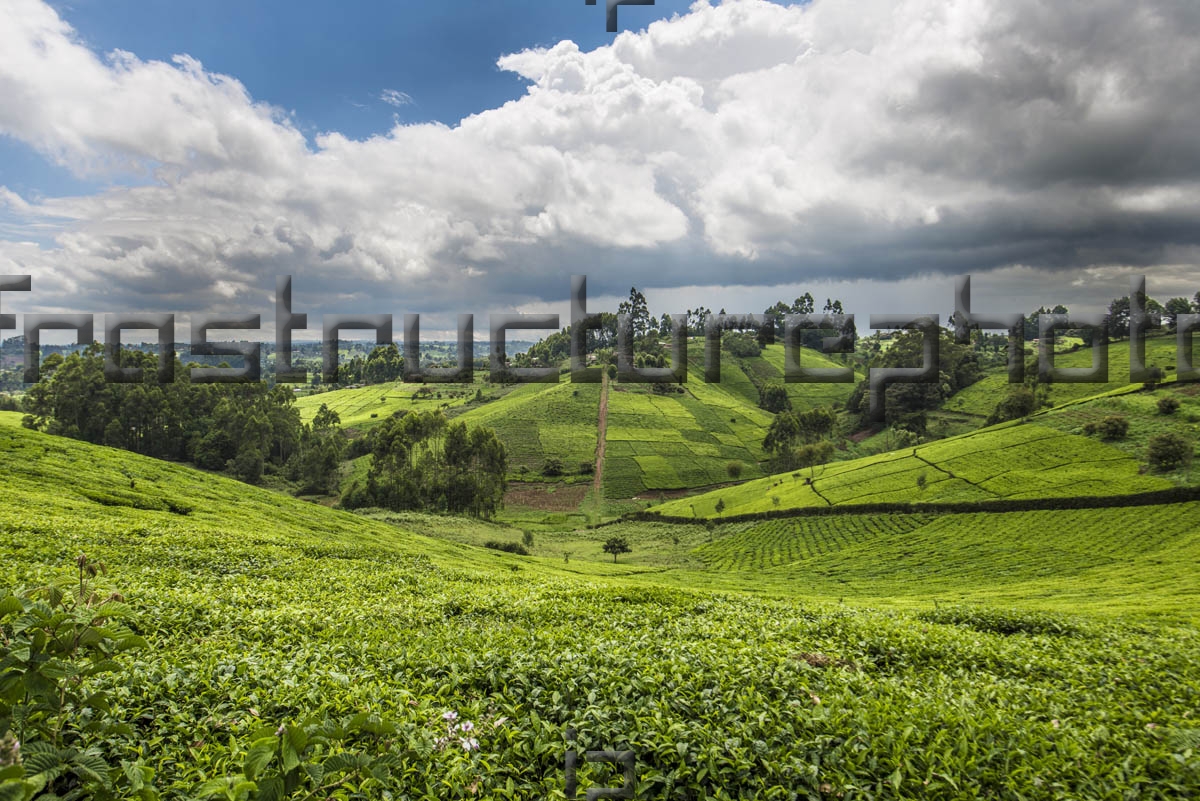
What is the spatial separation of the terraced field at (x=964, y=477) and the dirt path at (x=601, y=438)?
16.1 metres

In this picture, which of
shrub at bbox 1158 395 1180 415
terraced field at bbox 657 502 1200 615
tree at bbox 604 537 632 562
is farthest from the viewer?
shrub at bbox 1158 395 1180 415

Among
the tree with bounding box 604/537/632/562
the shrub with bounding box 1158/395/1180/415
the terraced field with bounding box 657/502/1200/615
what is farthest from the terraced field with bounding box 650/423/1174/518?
the tree with bounding box 604/537/632/562

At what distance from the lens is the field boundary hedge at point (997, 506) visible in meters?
63.3

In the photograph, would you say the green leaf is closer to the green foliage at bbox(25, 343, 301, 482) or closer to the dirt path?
the dirt path

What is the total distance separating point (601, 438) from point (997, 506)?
3291 inches

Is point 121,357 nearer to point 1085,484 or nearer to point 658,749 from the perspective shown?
point 658,749

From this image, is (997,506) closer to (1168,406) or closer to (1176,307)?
(1168,406)

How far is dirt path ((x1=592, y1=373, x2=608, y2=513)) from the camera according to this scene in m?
116

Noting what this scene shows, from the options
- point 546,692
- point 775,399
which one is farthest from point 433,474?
point 775,399

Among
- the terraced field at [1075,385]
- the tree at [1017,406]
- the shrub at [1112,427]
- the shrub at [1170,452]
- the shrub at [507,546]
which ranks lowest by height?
the shrub at [507,546]

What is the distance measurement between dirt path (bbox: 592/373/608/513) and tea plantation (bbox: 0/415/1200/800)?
307 ft

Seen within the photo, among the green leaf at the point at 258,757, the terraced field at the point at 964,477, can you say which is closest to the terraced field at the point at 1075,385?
the terraced field at the point at 964,477

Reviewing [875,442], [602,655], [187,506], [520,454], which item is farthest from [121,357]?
[875,442]

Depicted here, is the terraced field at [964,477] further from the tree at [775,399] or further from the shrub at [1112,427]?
the tree at [775,399]
